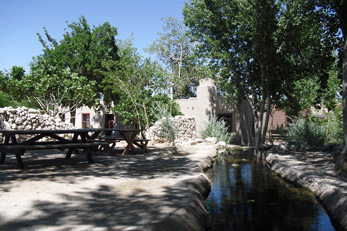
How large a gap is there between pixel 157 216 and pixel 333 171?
4.58 meters

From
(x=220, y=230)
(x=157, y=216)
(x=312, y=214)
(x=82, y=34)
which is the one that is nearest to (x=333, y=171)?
(x=312, y=214)

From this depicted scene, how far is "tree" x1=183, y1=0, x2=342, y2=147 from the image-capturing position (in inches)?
463

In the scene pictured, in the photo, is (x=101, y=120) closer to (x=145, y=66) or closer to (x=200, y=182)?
(x=145, y=66)

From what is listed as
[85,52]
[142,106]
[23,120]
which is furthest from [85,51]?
[23,120]

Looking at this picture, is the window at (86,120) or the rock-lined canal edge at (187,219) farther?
the window at (86,120)

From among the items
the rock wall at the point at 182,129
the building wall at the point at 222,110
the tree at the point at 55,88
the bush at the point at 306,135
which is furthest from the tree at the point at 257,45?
the tree at the point at 55,88

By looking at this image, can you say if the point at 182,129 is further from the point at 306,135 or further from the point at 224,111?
the point at 306,135

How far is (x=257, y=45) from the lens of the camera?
1238cm

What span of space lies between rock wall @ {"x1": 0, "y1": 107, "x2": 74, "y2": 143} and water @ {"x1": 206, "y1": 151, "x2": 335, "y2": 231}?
28.0ft

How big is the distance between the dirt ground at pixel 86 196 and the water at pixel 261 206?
59cm

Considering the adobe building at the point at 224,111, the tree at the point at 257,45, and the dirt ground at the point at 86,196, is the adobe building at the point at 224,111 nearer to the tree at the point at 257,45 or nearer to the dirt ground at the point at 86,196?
the tree at the point at 257,45

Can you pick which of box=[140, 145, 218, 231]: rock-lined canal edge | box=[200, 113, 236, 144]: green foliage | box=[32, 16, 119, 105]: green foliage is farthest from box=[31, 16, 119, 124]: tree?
box=[140, 145, 218, 231]: rock-lined canal edge

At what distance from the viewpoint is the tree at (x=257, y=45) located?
38.5 ft

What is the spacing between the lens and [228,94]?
15.7m
